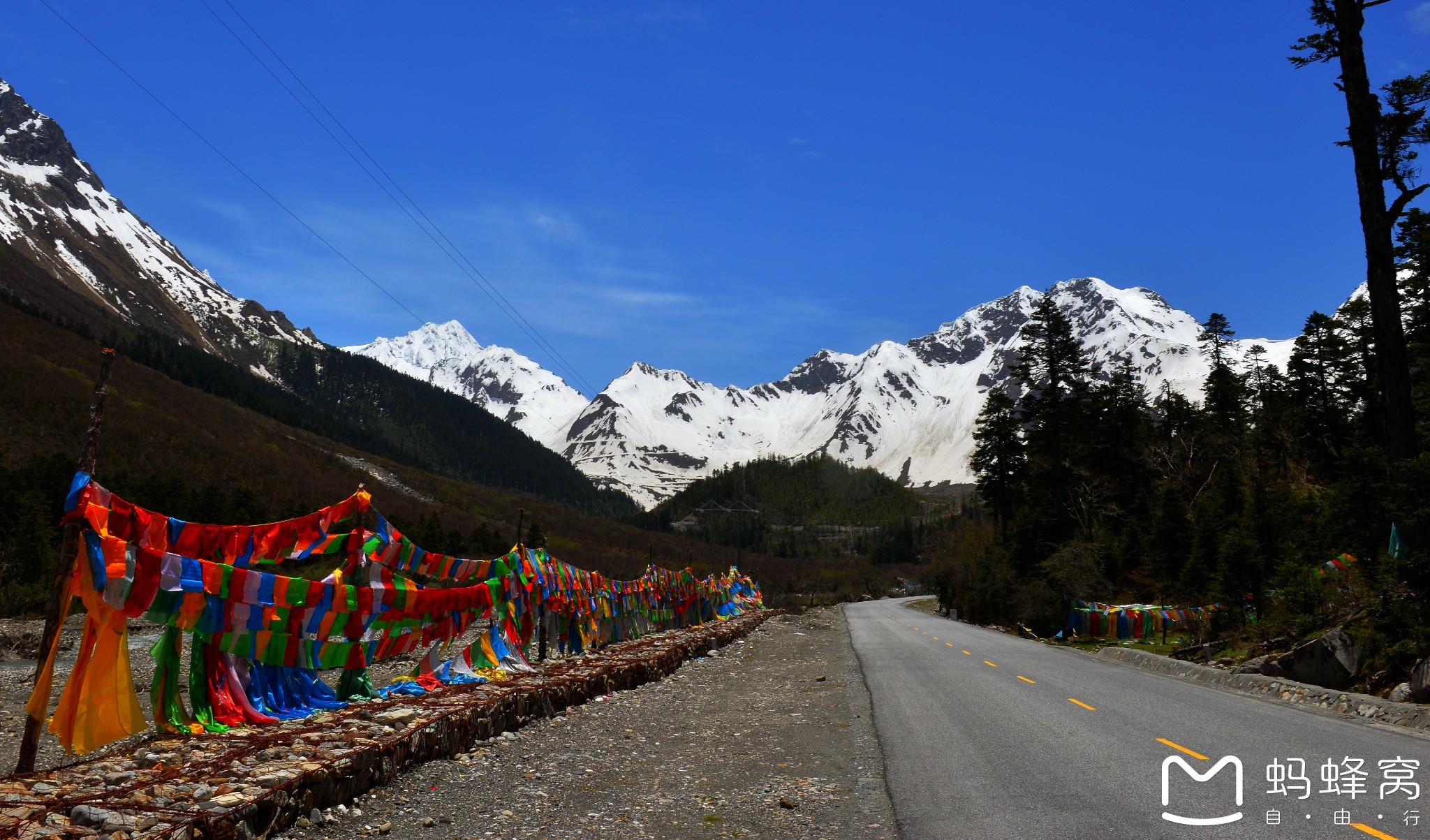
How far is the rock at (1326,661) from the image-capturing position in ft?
51.2

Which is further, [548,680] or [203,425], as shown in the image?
[203,425]

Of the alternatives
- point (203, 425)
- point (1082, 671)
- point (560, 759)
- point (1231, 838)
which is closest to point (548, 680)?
point (560, 759)

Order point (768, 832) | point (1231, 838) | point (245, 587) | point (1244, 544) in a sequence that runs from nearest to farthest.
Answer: point (1231, 838), point (768, 832), point (245, 587), point (1244, 544)

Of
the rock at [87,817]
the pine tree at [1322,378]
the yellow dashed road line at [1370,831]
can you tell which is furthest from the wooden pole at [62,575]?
the pine tree at [1322,378]

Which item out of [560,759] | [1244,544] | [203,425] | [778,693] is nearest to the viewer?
[560,759]

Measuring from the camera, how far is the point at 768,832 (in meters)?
6.92

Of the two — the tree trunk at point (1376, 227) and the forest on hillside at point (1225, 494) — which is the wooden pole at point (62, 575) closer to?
the forest on hillside at point (1225, 494)

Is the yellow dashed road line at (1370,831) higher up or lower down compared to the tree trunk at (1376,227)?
lower down

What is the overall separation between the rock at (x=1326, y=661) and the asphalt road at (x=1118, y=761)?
1.49m

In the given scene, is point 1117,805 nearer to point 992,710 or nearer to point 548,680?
point 992,710

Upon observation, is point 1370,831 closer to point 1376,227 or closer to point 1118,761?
point 1118,761

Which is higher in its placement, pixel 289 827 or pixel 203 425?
pixel 203 425

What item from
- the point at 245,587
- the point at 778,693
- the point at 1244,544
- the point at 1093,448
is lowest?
the point at 778,693

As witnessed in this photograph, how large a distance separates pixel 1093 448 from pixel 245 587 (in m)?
50.6
